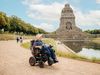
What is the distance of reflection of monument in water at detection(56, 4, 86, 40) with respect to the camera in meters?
159

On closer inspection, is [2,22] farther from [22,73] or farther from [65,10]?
[65,10]

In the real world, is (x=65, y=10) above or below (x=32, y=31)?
above

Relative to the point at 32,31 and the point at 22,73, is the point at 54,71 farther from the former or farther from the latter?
the point at 32,31

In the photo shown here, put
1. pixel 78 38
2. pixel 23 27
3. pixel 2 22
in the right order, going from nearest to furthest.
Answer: pixel 2 22, pixel 23 27, pixel 78 38

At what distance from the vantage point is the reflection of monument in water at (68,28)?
159475 mm

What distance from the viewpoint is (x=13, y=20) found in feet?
401

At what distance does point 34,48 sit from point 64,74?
119 inches

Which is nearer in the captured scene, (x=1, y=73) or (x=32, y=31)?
(x=1, y=73)

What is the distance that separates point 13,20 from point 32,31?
143 feet

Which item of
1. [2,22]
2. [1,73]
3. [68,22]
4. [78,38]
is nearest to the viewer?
[1,73]

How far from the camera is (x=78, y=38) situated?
157125 mm

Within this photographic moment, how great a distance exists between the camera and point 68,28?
183 metres

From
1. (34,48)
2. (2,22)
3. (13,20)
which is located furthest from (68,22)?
(34,48)

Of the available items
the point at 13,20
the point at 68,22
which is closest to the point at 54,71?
the point at 13,20
